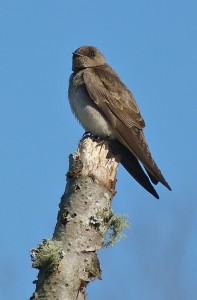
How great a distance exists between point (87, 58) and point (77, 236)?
16.5 feet

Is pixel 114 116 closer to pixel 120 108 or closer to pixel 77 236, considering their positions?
pixel 120 108

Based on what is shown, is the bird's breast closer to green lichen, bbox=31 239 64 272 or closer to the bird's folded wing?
the bird's folded wing

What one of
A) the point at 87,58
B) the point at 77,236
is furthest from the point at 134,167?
the point at 77,236

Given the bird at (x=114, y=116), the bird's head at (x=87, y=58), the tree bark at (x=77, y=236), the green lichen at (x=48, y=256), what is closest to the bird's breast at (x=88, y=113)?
the bird at (x=114, y=116)

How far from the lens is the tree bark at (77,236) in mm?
4223

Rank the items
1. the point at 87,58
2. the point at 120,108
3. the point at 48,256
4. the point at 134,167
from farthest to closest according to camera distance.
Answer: the point at 87,58 < the point at 120,108 < the point at 134,167 < the point at 48,256

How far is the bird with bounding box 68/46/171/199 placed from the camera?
7.39 metres

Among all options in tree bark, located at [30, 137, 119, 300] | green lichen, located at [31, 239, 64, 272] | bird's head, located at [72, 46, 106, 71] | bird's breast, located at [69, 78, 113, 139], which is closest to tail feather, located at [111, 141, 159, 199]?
bird's breast, located at [69, 78, 113, 139]

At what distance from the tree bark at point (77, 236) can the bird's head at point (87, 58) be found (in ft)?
12.5

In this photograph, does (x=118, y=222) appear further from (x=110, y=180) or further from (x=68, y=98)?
(x=68, y=98)

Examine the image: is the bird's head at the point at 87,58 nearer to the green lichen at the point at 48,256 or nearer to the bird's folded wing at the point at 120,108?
the bird's folded wing at the point at 120,108

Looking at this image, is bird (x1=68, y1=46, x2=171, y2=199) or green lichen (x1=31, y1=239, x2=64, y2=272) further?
bird (x1=68, y1=46, x2=171, y2=199)

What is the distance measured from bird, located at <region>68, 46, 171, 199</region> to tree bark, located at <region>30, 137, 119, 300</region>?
77.4 inches

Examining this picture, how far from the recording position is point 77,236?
448cm
